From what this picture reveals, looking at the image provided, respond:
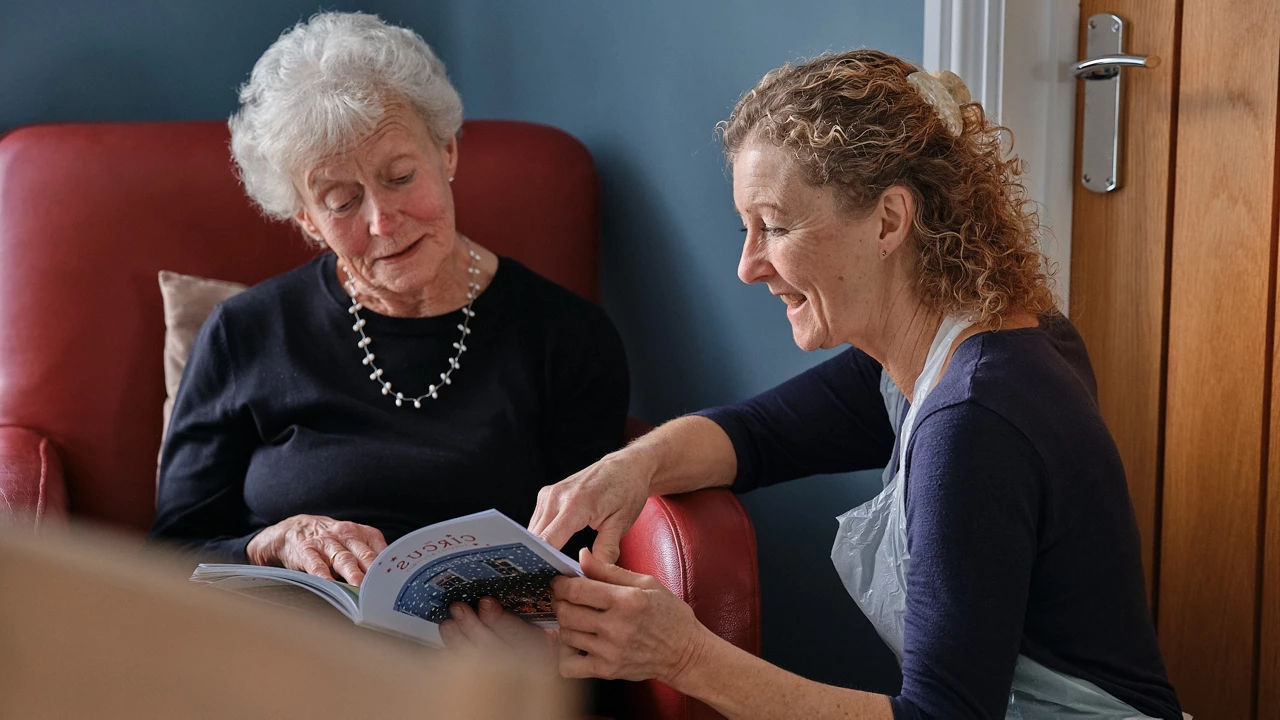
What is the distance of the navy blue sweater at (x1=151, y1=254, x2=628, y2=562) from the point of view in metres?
1.61

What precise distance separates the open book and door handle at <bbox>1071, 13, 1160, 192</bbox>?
3.07ft

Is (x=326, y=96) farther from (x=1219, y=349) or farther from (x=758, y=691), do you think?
(x=1219, y=349)

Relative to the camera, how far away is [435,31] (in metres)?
2.59

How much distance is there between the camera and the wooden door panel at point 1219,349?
4.64 feet

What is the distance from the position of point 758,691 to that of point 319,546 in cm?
61

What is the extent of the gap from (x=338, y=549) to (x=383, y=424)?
0.26 metres

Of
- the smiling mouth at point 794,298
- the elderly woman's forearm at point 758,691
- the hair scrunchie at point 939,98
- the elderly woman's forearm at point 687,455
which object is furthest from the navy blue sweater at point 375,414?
the hair scrunchie at point 939,98

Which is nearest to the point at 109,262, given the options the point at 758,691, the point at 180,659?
the point at 758,691

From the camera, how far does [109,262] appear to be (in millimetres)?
1913

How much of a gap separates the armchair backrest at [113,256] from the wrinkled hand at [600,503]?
752 millimetres

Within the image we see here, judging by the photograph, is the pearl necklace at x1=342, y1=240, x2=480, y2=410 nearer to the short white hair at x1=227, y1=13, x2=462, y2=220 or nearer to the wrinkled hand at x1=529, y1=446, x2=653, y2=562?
the short white hair at x1=227, y1=13, x2=462, y2=220

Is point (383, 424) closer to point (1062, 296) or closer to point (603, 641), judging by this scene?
point (603, 641)

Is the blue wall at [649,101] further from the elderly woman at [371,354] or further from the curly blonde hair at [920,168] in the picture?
the curly blonde hair at [920,168]

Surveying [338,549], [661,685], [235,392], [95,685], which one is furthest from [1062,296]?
[95,685]
